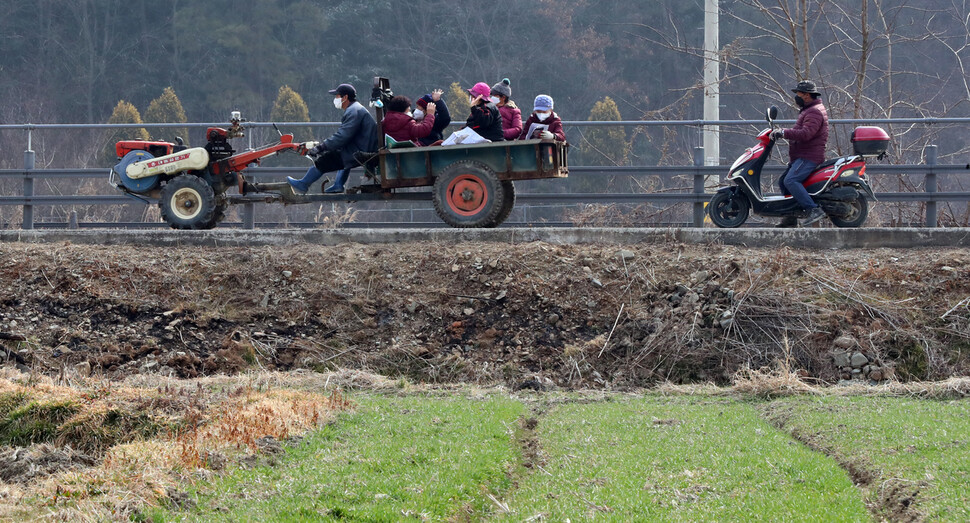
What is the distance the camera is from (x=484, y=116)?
43.7 feet

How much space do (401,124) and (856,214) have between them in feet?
18.4

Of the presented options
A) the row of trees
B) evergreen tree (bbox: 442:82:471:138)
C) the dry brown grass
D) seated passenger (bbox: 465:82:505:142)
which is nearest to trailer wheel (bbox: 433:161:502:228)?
seated passenger (bbox: 465:82:505:142)

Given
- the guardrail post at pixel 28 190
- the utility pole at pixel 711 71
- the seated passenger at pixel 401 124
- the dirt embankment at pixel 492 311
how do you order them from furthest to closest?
1. the utility pole at pixel 711 71
2. the guardrail post at pixel 28 190
3. the seated passenger at pixel 401 124
4. the dirt embankment at pixel 492 311

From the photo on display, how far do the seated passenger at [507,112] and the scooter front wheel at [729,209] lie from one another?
2.66m

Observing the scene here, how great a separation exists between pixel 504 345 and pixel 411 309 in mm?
1153

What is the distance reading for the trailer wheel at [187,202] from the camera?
13.7 meters

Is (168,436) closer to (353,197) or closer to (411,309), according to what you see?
(411,309)

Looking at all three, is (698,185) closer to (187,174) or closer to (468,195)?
(468,195)

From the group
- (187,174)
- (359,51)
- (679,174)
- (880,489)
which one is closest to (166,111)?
(359,51)

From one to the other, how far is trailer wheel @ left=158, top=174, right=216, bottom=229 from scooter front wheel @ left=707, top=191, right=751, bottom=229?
6341mm

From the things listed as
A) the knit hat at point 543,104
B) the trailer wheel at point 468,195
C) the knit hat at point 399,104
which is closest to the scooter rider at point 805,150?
the knit hat at point 543,104

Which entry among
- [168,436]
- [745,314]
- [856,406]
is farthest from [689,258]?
[168,436]

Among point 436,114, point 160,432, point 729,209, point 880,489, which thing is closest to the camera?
point 880,489

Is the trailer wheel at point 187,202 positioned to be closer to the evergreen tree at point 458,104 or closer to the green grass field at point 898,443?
the green grass field at point 898,443
